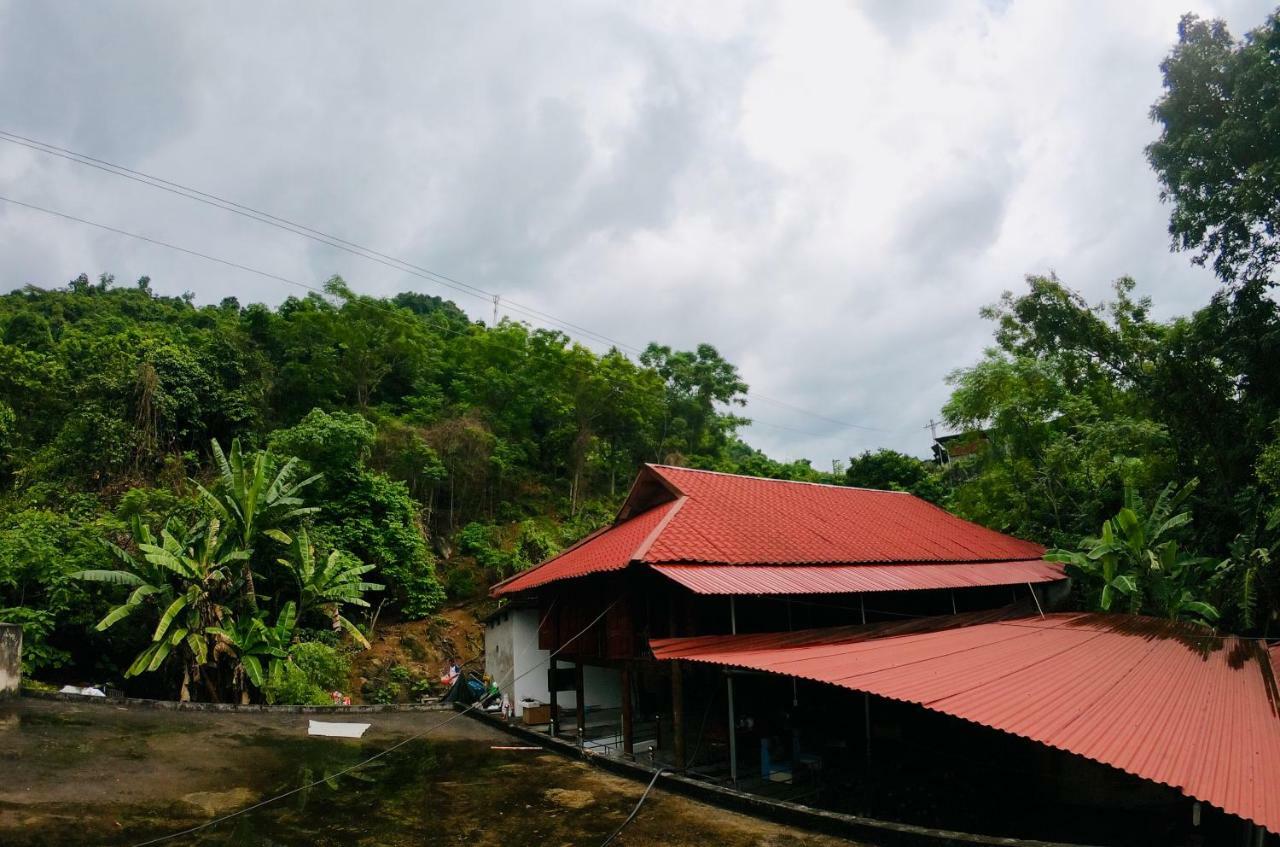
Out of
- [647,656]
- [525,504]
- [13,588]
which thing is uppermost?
[525,504]

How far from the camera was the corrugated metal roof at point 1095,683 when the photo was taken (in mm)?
5066

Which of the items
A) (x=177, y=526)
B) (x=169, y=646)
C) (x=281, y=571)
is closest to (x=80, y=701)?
(x=169, y=646)

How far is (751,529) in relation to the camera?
39.0ft

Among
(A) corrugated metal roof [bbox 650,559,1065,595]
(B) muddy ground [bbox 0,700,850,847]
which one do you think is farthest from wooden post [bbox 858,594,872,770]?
(B) muddy ground [bbox 0,700,850,847]

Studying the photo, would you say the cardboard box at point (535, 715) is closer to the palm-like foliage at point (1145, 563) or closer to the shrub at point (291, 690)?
the shrub at point (291, 690)

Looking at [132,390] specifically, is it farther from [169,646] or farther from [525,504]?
[525,504]

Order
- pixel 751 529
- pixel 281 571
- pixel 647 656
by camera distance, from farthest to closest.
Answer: pixel 281 571 < pixel 751 529 < pixel 647 656

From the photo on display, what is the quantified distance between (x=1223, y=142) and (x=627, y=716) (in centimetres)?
1451

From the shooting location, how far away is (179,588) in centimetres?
1377

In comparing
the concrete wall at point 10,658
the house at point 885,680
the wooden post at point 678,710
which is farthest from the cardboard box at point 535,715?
the concrete wall at point 10,658

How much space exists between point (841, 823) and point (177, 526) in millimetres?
14369

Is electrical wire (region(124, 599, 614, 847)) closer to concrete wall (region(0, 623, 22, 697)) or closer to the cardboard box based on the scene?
the cardboard box

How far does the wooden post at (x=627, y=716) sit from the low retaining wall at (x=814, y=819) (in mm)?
560

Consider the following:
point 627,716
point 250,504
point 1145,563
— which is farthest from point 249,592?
point 1145,563
